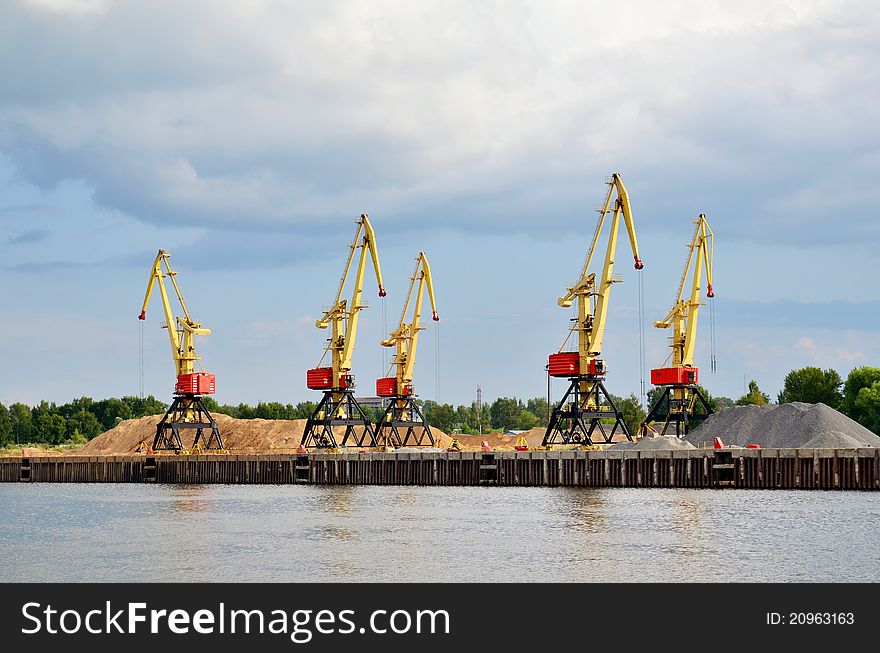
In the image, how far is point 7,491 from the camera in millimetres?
103625

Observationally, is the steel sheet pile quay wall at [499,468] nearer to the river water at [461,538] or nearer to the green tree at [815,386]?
the river water at [461,538]

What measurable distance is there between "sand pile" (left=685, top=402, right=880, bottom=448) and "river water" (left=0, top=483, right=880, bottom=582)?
13.1 metres

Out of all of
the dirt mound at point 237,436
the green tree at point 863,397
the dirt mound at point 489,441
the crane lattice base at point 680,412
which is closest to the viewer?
the crane lattice base at point 680,412

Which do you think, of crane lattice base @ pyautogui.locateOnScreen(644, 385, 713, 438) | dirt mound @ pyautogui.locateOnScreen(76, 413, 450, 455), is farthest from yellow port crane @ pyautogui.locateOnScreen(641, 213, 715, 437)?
dirt mound @ pyautogui.locateOnScreen(76, 413, 450, 455)

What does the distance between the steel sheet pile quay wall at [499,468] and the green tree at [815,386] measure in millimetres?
59287

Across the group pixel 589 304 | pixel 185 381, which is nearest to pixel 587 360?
pixel 589 304

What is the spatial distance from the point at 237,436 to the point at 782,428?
83830 mm

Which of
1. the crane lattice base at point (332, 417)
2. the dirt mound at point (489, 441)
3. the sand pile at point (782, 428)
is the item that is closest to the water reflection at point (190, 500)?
the crane lattice base at point (332, 417)

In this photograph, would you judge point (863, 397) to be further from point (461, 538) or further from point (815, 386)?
point (461, 538)

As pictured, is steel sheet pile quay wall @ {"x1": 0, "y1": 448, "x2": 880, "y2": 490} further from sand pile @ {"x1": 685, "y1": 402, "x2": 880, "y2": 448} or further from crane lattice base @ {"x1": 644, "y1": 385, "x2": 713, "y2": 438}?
crane lattice base @ {"x1": 644, "y1": 385, "x2": 713, "y2": 438}

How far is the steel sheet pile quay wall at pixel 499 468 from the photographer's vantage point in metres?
76.9

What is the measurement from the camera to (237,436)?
156 meters

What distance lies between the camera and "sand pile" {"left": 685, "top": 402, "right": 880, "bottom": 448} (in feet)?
283
